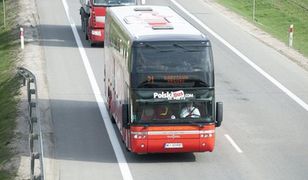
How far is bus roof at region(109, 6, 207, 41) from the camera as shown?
2280 cm

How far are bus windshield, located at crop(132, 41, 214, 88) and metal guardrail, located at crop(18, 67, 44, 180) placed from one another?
2814 millimetres

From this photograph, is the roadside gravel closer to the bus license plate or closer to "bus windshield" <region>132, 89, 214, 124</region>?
"bus windshield" <region>132, 89, 214, 124</region>

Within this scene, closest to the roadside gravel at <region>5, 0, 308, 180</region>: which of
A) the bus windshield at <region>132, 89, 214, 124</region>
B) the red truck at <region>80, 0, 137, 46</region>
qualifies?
the red truck at <region>80, 0, 137, 46</region>

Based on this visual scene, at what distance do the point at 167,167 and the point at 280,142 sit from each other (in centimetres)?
379

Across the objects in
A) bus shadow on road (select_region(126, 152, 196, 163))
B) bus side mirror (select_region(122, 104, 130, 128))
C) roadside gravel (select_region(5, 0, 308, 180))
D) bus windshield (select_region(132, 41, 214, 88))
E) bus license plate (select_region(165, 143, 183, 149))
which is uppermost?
bus windshield (select_region(132, 41, 214, 88))

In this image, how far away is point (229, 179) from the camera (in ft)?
70.2

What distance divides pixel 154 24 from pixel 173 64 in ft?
7.16

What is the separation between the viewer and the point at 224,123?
88.4 feet

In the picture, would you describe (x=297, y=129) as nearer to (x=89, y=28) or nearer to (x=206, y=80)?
(x=206, y=80)

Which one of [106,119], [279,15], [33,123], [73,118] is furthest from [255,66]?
[279,15]

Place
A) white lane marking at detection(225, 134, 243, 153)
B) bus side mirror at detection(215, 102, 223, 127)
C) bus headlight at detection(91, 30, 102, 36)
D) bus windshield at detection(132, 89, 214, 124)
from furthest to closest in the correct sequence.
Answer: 1. bus headlight at detection(91, 30, 102, 36)
2. white lane marking at detection(225, 134, 243, 153)
3. bus side mirror at detection(215, 102, 223, 127)
4. bus windshield at detection(132, 89, 214, 124)

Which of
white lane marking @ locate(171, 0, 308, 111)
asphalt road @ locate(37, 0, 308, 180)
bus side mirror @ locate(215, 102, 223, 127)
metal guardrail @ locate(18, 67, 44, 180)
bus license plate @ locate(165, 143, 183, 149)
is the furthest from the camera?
white lane marking @ locate(171, 0, 308, 111)

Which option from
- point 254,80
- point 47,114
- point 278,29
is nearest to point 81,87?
point 47,114

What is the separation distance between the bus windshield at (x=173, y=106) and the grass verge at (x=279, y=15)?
20.3 m
